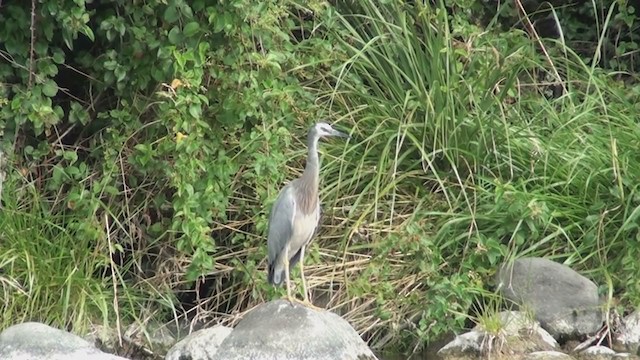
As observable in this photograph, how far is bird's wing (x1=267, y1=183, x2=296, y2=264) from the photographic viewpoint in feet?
19.7

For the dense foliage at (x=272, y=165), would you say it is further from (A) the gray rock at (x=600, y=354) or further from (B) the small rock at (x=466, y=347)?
(A) the gray rock at (x=600, y=354)

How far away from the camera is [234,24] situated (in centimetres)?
643

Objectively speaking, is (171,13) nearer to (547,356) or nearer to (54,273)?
(54,273)

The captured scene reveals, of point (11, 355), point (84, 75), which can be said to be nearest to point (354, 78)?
point (84, 75)

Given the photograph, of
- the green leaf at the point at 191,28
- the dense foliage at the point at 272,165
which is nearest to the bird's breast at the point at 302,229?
the dense foliage at the point at 272,165

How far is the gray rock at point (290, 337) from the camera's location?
5.59 metres

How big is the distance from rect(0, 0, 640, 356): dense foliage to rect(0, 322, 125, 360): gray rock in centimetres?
47

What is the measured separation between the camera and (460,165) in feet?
23.2

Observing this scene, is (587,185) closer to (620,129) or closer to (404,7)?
(620,129)

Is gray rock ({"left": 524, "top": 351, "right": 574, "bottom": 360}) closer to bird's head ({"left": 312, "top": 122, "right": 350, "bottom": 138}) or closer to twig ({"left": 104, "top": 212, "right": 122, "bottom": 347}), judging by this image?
bird's head ({"left": 312, "top": 122, "right": 350, "bottom": 138})

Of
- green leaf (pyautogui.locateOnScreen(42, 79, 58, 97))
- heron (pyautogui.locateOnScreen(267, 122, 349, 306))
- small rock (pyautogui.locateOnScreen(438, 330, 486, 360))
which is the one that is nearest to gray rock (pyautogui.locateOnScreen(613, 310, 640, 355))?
small rock (pyautogui.locateOnScreen(438, 330, 486, 360))

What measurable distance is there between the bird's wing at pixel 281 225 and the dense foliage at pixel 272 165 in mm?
394

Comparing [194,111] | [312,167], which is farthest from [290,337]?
[194,111]

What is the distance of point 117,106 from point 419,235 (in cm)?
190
